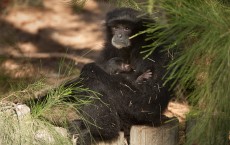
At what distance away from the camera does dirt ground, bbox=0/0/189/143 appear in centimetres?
920

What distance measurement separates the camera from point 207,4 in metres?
4.06

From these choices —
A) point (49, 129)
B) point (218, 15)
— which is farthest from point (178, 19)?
point (49, 129)

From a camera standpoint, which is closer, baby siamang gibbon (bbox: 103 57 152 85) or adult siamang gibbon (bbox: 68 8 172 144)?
adult siamang gibbon (bbox: 68 8 172 144)

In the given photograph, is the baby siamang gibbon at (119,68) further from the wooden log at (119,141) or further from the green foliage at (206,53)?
the green foliage at (206,53)

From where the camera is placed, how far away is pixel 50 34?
10156 millimetres

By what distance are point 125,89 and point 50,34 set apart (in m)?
4.56

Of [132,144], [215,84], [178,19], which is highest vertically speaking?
[178,19]

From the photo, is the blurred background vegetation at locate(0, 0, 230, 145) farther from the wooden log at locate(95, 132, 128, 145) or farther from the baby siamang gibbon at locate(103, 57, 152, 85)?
the wooden log at locate(95, 132, 128, 145)

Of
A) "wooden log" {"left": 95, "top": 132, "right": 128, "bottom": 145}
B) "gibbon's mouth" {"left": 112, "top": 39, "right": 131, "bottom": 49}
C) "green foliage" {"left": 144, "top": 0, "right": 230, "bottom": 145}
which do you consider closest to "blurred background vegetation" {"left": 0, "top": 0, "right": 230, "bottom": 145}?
"green foliage" {"left": 144, "top": 0, "right": 230, "bottom": 145}

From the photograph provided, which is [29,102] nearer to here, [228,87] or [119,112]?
[119,112]

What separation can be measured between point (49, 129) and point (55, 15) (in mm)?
5747

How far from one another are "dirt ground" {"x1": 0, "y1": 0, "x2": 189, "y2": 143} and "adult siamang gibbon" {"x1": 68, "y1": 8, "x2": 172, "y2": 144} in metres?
2.82

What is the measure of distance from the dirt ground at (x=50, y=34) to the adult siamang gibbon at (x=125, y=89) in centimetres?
282

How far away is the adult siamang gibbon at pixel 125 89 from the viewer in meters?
5.66
